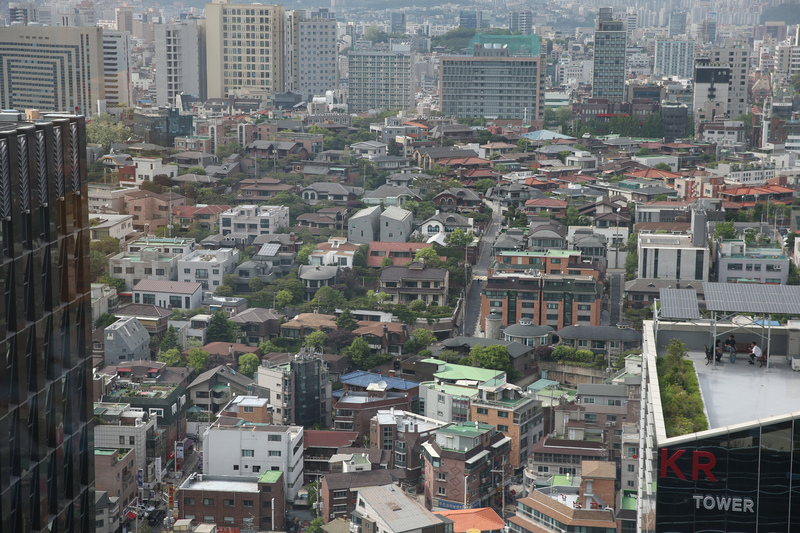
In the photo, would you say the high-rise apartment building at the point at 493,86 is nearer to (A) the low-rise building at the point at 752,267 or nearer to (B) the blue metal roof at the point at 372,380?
(A) the low-rise building at the point at 752,267

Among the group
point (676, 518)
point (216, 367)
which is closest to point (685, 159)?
point (216, 367)

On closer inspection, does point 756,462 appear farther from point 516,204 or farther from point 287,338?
point 516,204

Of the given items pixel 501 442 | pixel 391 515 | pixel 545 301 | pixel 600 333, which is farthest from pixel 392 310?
pixel 391 515

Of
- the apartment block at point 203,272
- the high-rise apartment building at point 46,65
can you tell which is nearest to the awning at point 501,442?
the apartment block at point 203,272

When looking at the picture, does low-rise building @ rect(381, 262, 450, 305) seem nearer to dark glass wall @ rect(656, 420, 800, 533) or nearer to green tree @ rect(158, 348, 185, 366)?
green tree @ rect(158, 348, 185, 366)

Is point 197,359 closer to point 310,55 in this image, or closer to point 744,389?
point 744,389
